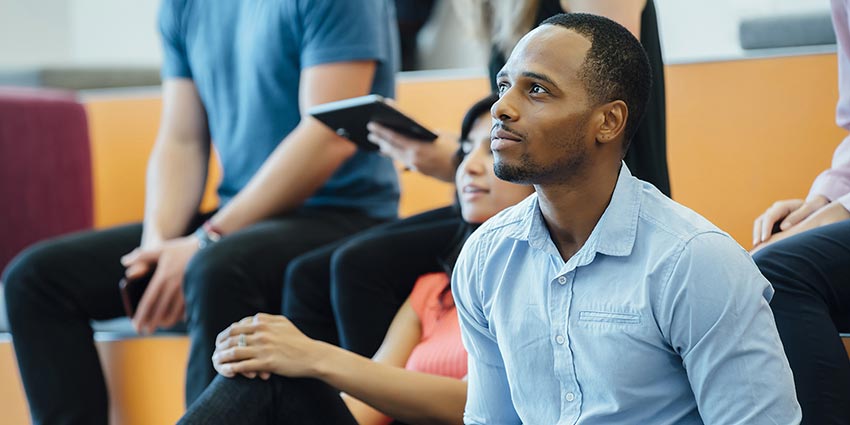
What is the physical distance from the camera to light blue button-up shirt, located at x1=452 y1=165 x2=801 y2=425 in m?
0.92

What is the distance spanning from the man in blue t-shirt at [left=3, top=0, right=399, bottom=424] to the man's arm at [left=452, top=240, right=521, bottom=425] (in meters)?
0.65

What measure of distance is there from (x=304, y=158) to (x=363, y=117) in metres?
0.21

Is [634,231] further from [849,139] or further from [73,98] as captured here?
[73,98]

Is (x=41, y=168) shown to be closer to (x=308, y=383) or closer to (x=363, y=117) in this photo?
(x=363, y=117)

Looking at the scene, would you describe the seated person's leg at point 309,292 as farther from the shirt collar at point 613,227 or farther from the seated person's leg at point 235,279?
the shirt collar at point 613,227

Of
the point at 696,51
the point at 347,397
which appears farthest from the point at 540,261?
the point at 696,51

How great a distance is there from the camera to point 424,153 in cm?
171

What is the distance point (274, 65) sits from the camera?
1908 millimetres

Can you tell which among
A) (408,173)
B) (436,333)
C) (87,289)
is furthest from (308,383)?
(408,173)

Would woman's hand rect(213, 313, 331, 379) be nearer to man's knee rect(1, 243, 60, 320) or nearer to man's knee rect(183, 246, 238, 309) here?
man's knee rect(183, 246, 238, 309)

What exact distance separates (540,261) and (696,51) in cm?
153

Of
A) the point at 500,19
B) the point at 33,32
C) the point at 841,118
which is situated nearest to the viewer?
the point at 841,118

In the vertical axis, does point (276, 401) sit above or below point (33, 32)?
below

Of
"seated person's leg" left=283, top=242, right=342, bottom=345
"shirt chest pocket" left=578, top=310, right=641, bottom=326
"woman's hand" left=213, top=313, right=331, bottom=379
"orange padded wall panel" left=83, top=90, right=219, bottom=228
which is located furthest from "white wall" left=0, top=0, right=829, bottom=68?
"shirt chest pocket" left=578, top=310, right=641, bottom=326
